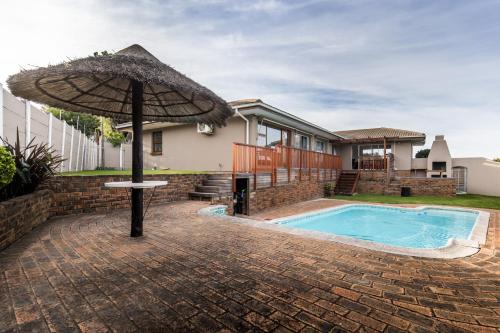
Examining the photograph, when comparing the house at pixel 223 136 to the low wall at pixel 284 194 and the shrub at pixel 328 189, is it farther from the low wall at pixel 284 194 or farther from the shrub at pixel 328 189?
the shrub at pixel 328 189

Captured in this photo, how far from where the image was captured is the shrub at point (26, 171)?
4.29 metres

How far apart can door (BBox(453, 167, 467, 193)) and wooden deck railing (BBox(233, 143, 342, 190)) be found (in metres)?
11.0

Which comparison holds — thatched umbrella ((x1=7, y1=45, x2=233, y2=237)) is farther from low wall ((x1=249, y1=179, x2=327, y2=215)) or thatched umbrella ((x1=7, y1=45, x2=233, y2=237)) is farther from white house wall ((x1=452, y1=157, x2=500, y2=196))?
white house wall ((x1=452, y1=157, x2=500, y2=196))

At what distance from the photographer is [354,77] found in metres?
14.2

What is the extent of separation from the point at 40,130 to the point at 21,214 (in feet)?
13.3

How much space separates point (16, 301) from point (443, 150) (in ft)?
77.9

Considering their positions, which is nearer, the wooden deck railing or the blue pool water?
the blue pool water

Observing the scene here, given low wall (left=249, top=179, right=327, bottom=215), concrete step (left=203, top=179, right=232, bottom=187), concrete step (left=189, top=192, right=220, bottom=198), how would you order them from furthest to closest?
low wall (left=249, top=179, right=327, bottom=215)
concrete step (left=203, top=179, right=232, bottom=187)
concrete step (left=189, top=192, right=220, bottom=198)

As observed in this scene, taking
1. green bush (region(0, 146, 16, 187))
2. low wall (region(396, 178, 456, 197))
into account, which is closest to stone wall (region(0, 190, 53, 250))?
green bush (region(0, 146, 16, 187))

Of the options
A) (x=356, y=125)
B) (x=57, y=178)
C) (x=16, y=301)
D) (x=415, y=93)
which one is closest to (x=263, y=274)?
(x=16, y=301)

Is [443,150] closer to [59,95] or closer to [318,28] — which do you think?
[318,28]

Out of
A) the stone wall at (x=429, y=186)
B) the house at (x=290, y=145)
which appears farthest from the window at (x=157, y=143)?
the stone wall at (x=429, y=186)

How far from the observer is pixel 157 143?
17.0 meters

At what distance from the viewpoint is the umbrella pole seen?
3964 millimetres
